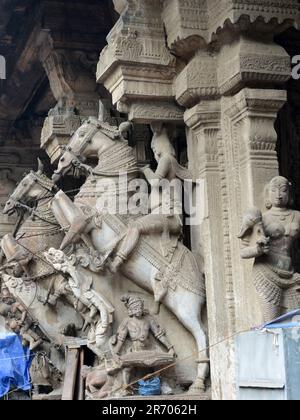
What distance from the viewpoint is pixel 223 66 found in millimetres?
7113

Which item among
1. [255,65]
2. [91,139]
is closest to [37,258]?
[91,139]

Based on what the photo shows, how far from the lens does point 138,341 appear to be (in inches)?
282

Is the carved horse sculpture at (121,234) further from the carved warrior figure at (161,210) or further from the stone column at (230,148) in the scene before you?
the stone column at (230,148)

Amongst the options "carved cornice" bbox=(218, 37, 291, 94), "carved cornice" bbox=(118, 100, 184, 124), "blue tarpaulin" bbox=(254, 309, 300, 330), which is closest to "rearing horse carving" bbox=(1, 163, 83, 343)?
"carved cornice" bbox=(118, 100, 184, 124)

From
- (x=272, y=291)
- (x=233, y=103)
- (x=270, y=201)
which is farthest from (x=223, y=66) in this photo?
(x=272, y=291)

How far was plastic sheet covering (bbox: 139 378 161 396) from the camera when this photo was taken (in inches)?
272

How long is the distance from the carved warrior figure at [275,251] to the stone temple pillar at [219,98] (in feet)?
0.82

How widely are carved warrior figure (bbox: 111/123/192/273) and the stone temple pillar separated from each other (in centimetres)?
18

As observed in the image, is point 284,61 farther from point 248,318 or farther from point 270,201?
point 248,318

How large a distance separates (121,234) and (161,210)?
0.40 m

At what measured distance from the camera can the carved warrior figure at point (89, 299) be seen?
7.45m

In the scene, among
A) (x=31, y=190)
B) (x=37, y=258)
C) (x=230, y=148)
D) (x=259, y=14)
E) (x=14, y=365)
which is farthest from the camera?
(x=31, y=190)

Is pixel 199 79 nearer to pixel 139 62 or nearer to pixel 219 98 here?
pixel 219 98

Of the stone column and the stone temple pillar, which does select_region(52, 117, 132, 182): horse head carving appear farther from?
the stone column
